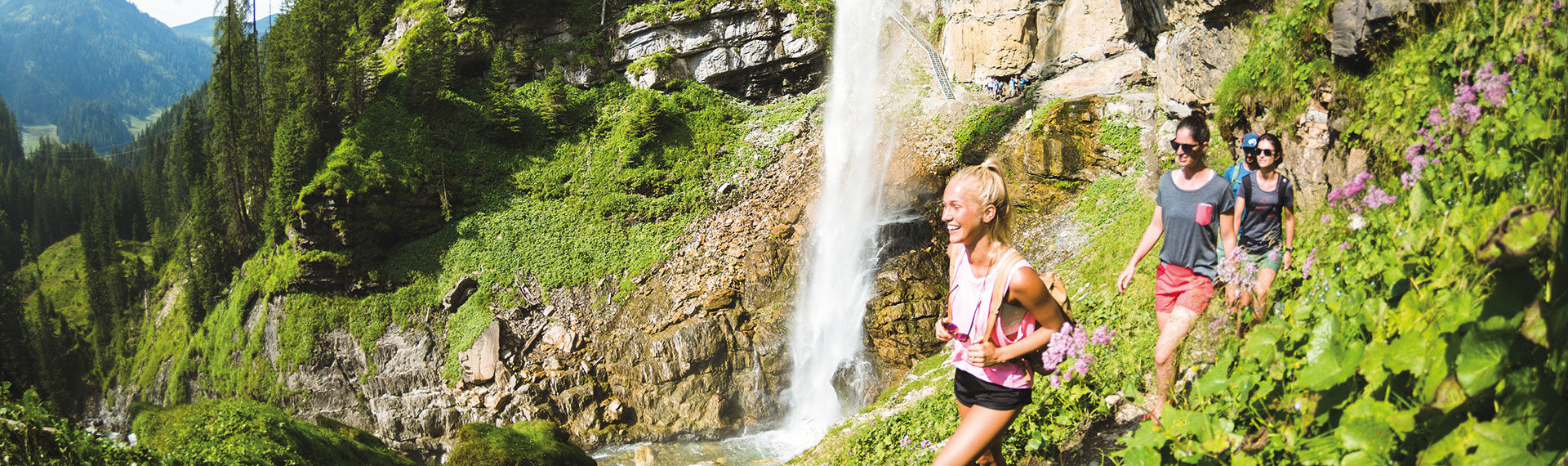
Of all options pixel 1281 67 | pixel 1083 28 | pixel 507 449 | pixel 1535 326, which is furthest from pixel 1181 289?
pixel 1083 28

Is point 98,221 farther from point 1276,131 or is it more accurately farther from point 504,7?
point 1276,131

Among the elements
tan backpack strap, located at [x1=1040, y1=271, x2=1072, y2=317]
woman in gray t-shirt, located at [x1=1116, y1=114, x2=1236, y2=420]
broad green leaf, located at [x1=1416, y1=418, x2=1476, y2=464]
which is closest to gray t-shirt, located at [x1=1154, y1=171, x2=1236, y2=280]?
woman in gray t-shirt, located at [x1=1116, y1=114, x2=1236, y2=420]

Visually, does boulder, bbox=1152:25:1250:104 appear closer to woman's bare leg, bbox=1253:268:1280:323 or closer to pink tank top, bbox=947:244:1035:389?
woman's bare leg, bbox=1253:268:1280:323

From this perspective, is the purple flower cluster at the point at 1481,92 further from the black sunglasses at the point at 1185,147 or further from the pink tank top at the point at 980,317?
the black sunglasses at the point at 1185,147

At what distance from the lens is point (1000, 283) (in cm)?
259

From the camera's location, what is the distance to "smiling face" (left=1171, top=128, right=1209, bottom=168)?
3730 millimetres

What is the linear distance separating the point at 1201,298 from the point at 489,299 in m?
15.1

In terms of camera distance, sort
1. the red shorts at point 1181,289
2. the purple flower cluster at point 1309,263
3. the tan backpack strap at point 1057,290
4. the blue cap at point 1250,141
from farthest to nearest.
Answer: the blue cap at point 1250,141, the red shorts at point 1181,289, the tan backpack strap at point 1057,290, the purple flower cluster at point 1309,263

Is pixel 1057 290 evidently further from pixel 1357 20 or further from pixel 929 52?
pixel 929 52

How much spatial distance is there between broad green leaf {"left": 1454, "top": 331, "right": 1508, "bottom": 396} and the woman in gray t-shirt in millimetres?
2405

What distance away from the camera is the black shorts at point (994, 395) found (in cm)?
265

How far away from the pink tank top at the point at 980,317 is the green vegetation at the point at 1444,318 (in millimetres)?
472

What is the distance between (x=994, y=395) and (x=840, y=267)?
37.0 ft

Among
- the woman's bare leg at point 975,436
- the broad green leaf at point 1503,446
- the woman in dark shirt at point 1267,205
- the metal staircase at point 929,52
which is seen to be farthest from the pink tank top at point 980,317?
the metal staircase at point 929,52
